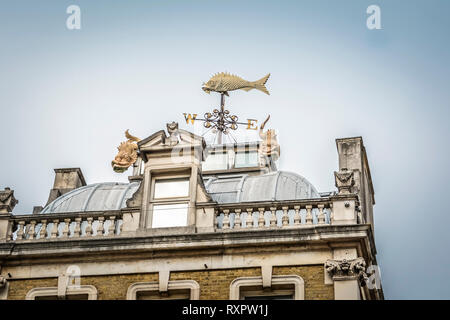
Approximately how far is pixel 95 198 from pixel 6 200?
2752 mm

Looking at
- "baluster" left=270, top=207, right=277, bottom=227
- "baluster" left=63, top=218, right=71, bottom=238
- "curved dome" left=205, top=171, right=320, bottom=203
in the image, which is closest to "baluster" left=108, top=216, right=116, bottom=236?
"baluster" left=63, top=218, right=71, bottom=238

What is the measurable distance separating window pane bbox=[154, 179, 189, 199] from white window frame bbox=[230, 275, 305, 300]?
313cm

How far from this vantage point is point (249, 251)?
2816 centimetres

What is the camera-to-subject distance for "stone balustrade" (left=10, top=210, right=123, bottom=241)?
96.8 feet

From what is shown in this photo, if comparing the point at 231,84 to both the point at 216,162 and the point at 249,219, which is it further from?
the point at 249,219

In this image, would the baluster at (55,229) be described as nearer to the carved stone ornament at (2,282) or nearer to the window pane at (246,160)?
the carved stone ornament at (2,282)

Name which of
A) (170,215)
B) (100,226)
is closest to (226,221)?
(170,215)

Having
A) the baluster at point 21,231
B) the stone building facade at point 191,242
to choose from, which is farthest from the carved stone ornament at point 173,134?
the baluster at point 21,231

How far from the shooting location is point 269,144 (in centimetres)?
3534

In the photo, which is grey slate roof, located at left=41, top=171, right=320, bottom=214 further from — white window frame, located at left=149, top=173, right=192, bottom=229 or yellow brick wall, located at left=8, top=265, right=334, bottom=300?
yellow brick wall, located at left=8, top=265, right=334, bottom=300

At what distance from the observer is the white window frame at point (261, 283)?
27453 millimetres

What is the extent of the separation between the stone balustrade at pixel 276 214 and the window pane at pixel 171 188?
1.25 m
